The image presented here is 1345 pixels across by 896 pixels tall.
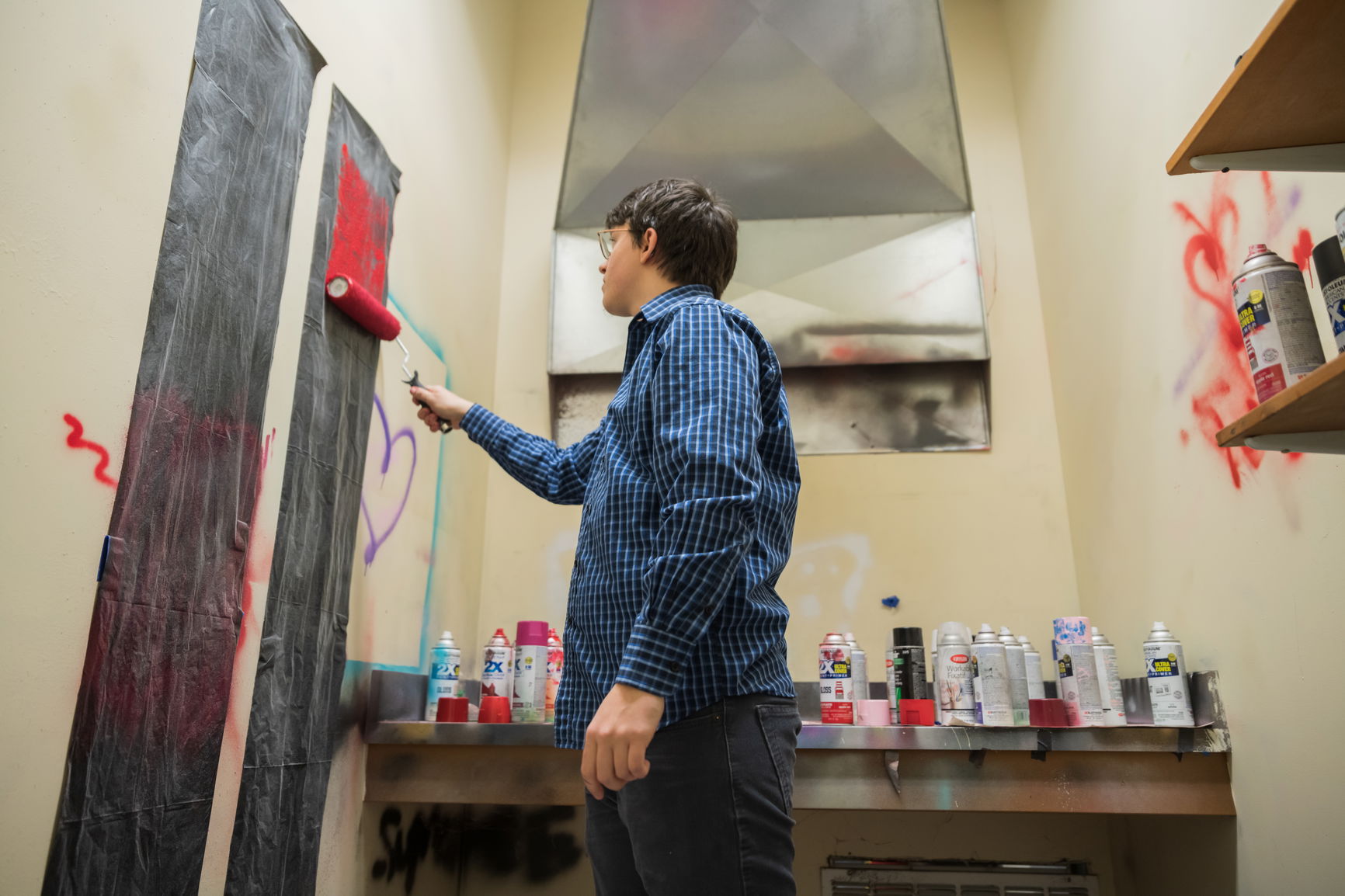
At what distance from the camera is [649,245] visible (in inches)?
48.2

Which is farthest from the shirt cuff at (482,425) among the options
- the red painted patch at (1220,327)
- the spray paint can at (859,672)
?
the red painted patch at (1220,327)

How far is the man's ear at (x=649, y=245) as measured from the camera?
4.01ft

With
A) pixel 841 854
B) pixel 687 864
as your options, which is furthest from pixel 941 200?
pixel 687 864

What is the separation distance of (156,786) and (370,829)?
2.32 ft

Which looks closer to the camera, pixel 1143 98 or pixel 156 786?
pixel 156 786

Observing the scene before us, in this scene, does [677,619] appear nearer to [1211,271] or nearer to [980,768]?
[980,768]

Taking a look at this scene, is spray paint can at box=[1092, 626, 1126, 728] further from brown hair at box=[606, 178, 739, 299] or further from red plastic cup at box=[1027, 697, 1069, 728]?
brown hair at box=[606, 178, 739, 299]

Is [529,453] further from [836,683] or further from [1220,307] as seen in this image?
[1220,307]

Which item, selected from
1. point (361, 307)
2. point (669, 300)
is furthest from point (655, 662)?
point (361, 307)

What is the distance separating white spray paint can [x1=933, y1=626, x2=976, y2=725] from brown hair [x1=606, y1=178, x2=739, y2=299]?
103 cm

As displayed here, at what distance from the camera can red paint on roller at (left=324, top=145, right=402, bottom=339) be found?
1.63 meters

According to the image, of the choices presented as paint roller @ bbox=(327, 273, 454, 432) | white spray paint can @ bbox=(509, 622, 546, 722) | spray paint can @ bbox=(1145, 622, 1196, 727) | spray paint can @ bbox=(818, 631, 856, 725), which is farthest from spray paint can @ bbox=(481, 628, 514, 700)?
spray paint can @ bbox=(1145, 622, 1196, 727)

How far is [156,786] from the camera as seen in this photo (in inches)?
44.6

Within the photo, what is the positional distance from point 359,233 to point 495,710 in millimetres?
988
